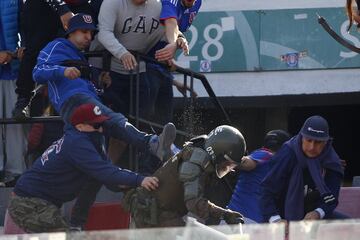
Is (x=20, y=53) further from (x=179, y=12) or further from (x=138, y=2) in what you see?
(x=179, y=12)

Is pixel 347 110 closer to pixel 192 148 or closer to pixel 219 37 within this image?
pixel 219 37

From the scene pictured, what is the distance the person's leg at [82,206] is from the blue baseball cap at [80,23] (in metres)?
A: 1.29

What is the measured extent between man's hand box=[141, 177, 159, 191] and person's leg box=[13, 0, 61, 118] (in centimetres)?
214

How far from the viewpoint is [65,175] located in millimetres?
8750

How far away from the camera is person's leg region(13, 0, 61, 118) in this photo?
10.2 meters

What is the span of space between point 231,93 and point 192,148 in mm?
4483

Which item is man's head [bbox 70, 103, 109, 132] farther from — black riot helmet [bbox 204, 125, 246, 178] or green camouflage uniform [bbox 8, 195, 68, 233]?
black riot helmet [bbox 204, 125, 246, 178]

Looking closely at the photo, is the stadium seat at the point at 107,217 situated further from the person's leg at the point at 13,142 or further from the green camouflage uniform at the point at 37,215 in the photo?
the person's leg at the point at 13,142

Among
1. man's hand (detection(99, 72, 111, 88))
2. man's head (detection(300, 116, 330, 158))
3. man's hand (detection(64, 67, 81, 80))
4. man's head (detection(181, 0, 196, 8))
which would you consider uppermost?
man's head (detection(181, 0, 196, 8))

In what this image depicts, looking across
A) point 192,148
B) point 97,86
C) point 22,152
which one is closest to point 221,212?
point 192,148

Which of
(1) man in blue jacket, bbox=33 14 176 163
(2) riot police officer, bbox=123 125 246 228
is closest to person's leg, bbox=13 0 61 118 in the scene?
(1) man in blue jacket, bbox=33 14 176 163

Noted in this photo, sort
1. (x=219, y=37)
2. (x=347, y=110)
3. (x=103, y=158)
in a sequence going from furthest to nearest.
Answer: (x=347, y=110), (x=219, y=37), (x=103, y=158)

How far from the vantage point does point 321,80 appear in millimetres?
12578

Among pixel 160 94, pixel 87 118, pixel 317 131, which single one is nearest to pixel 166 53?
pixel 160 94
